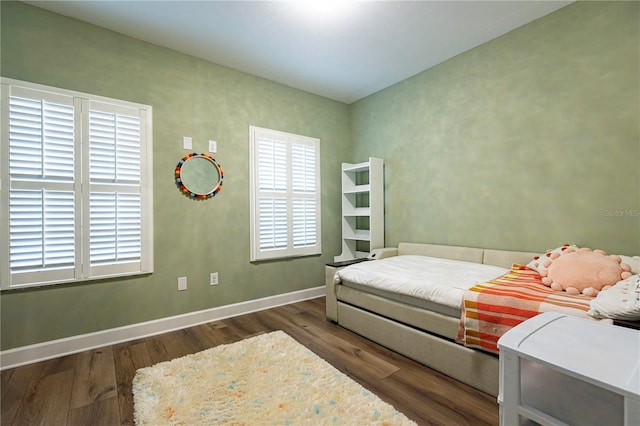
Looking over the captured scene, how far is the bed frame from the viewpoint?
1.68m

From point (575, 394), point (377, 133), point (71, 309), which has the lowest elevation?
point (71, 309)

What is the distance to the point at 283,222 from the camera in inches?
135

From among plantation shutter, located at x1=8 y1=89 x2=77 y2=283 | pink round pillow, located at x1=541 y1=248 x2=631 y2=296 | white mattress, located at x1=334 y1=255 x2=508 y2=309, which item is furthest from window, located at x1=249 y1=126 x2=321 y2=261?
pink round pillow, located at x1=541 y1=248 x2=631 y2=296

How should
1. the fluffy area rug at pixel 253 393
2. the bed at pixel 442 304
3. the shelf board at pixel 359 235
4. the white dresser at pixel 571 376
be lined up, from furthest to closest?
the shelf board at pixel 359 235
the bed at pixel 442 304
the fluffy area rug at pixel 253 393
the white dresser at pixel 571 376

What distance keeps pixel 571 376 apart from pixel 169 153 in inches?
121

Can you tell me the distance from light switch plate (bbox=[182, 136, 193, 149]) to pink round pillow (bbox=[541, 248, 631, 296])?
10.4 feet

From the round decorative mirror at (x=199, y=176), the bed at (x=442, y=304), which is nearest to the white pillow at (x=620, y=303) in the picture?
the bed at (x=442, y=304)

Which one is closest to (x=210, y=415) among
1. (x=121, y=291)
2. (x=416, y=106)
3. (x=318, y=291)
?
(x=121, y=291)

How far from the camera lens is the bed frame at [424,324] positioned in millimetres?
1680

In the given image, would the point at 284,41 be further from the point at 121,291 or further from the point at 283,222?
the point at 121,291

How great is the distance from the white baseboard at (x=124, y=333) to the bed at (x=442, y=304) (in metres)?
0.94

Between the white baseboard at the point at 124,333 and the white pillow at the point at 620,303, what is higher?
the white pillow at the point at 620,303

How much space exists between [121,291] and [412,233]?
303cm

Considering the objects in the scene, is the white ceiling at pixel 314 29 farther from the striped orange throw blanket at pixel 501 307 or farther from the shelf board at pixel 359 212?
the striped orange throw blanket at pixel 501 307
